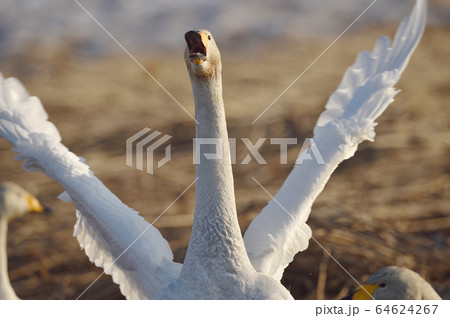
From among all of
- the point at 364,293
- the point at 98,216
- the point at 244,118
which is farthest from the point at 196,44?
the point at 244,118

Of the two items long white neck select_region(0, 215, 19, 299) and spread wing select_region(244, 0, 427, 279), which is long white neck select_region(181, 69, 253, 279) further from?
long white neck select_region(0, 215, 19, 299)

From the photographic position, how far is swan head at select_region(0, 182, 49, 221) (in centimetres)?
260

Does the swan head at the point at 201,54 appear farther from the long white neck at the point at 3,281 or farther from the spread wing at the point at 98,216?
the long white neck at the point at 3,281

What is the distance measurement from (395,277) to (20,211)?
1.34 metres

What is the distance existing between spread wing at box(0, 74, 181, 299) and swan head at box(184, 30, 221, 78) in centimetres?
57

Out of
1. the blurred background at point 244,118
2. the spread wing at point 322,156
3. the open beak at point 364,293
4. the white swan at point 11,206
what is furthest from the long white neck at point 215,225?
the blurred background at point 244,118

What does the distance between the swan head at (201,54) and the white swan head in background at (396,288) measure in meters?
0.87

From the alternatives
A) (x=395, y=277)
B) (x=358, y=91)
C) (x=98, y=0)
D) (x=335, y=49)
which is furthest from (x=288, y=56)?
(x=395, y=277)

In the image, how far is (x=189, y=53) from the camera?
5.49ft

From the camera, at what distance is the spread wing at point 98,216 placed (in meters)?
2.10

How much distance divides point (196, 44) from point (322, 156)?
0.77 metres

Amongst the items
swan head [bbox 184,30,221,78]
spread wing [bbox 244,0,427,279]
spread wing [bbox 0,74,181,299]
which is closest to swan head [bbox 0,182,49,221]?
spread wing [bbox 0,74,181,299]

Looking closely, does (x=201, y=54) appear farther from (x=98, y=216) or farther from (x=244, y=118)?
(x=244, y=118)

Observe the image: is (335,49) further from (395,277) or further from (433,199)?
(395,277)
